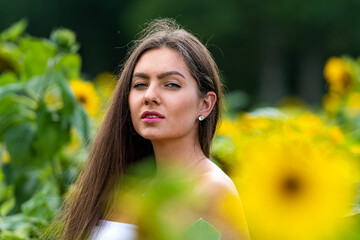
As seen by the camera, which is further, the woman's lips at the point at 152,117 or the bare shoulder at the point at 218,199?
the woman's lips at the point at 152,117

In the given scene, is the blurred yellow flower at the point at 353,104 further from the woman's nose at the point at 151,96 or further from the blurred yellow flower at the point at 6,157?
the woman's nose at the point at 151,96

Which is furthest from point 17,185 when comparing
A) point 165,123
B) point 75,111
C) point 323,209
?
point 323,209

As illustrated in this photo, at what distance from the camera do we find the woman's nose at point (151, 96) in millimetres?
1057

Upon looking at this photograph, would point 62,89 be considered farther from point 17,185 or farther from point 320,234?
point 320,234

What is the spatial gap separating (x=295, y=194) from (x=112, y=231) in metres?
0.86

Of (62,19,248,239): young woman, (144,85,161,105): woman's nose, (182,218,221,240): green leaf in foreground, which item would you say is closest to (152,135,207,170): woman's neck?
(62,19,248,239): young woman

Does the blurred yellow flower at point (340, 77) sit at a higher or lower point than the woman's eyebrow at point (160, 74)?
lower

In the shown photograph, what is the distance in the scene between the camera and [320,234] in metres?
0.28

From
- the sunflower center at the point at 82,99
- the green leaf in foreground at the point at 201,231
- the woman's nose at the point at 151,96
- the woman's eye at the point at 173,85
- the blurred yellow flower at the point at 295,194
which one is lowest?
the sunflower center at the point at 82,99

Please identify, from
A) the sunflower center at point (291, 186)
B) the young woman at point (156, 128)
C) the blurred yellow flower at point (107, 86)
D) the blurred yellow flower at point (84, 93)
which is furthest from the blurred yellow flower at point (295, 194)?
the blurred yellow flower at point (84, 93)

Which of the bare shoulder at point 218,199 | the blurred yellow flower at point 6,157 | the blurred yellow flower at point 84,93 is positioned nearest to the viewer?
the bare shoulder at point 218,199

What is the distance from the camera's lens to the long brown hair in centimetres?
119

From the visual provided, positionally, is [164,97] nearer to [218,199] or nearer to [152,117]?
[152,117]

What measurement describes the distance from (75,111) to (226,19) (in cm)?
1487
